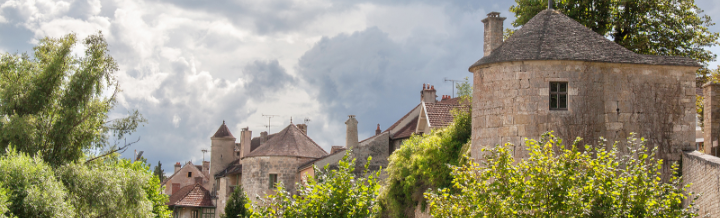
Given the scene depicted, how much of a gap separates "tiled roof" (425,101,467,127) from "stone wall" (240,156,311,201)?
13.4 m

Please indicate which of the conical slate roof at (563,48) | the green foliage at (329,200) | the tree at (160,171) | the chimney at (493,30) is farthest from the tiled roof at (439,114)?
the tree at (160,171)

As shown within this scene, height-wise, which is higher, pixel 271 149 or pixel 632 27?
pixel 632 27

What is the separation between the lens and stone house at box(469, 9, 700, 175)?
21188mm

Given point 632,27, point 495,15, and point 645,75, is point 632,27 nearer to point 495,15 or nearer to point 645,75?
point 495,15

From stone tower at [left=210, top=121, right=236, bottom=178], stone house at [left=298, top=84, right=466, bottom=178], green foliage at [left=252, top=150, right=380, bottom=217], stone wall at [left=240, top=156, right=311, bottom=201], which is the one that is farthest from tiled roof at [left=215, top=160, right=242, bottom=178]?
green foliage at [left=252, top=150, right=380, bottom=217]

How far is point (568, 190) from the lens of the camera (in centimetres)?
1320

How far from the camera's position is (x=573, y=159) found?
13781 mm

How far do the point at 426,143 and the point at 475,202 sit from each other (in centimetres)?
1377

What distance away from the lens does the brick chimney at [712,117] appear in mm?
22000

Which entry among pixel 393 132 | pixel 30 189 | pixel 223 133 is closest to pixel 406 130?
pixel 393 132

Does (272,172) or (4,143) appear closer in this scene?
(4,143)

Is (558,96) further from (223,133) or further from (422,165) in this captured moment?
(223,133)

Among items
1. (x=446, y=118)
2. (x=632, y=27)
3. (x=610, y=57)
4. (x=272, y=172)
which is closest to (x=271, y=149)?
(x=272, y=172)

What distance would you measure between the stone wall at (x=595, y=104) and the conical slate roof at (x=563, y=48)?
19 centimetres
